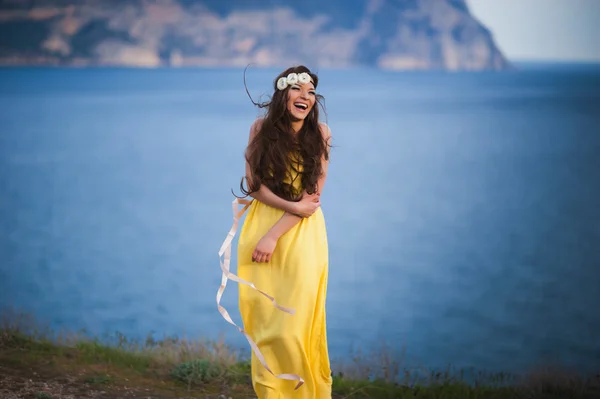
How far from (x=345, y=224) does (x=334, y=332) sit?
19.7ft

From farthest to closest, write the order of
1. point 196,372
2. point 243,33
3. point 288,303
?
point 243,33 → point 196,372 → point 288,303

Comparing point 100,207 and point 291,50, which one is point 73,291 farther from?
point 291,50

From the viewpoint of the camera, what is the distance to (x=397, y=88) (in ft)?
149

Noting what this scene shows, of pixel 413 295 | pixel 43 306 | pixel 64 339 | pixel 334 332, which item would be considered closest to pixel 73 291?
pixel 43 306

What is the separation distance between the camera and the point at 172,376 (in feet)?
16.8

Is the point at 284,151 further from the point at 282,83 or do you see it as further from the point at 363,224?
the point at 363,224

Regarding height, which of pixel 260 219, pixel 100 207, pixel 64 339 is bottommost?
pixel 64 339

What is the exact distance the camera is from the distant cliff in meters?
33.9

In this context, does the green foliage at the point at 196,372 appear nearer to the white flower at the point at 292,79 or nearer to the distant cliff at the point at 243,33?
the white flower at the point at 292,79

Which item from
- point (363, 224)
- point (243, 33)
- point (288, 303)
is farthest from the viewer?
point (243, 33)

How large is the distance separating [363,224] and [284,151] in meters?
12.7

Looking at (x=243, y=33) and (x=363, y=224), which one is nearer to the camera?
(x=363, y=224)

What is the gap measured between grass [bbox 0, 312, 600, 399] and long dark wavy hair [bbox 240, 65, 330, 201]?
1433mm

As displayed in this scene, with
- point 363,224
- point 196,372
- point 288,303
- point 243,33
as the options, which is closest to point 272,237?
point 288,303
